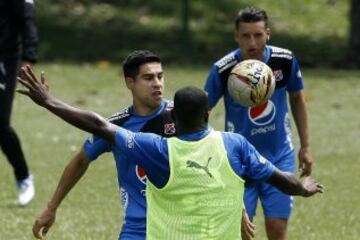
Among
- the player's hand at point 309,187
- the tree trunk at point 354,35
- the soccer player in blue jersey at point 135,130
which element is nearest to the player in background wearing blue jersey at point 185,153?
the player's hand at point 309,187

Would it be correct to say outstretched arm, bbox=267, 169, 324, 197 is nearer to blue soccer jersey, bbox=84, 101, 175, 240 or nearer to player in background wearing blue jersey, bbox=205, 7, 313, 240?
blue soccer jersey, bbox=84, 101, 175, 240

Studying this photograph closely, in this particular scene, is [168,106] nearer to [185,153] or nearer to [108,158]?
[185,153]

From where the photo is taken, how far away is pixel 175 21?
2559 centimetres

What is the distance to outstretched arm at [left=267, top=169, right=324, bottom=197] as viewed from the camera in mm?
5793

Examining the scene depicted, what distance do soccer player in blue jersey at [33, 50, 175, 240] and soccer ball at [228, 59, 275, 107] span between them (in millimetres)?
739

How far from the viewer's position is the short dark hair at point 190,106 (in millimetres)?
5457

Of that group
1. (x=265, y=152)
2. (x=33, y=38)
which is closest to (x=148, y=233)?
(x=265, y=152)

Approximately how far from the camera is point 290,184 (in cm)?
583

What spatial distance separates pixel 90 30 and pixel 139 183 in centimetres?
1871

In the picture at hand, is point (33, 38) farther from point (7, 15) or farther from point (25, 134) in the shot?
point (25, 134)

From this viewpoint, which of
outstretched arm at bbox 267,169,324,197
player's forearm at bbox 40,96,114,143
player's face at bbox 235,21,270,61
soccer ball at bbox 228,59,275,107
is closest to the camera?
player's forearm at bbox 40,96,114,143

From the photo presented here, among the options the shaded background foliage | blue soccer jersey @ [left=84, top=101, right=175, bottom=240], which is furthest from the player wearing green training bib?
the shaded background foliage

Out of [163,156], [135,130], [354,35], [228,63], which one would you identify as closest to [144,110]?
[135,130]

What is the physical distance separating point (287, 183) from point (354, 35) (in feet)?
56.6
